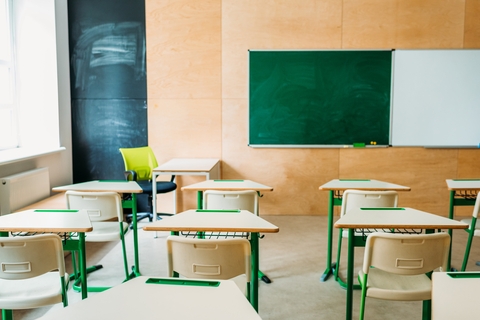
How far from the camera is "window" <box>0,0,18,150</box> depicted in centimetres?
531

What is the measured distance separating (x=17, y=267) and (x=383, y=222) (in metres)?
1.99

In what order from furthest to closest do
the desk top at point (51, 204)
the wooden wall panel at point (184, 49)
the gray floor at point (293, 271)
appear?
the wooden wall panel at point (184, 49) → the desk top at point (51, 204) → the gray floor at point (293, 271)

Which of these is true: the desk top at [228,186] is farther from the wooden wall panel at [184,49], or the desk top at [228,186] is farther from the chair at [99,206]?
the wooden wall panel at [184,49]

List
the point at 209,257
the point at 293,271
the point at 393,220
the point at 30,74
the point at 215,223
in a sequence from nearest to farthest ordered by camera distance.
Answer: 1. the point at 209,257
2. the point at 215,223
3. the point at 393,220
4. the point at 293,271
5. the point at 30,74

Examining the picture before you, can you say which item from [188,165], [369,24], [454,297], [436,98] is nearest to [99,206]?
[188,165]

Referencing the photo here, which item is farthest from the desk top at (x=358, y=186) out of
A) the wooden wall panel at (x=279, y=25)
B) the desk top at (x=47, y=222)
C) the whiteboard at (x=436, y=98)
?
the wooden wall panel at (x=279, y=25)

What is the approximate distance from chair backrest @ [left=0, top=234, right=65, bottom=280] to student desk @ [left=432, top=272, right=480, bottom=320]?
1.68 metres

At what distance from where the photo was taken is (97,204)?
11.6ft

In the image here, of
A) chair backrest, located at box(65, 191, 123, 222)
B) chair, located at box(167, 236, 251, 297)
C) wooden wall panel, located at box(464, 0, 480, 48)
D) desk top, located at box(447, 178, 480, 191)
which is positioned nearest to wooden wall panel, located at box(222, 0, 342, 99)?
wooden wall panel, located at box(464, 0, 480, 48)

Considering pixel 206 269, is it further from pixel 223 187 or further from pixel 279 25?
pixel 279 25

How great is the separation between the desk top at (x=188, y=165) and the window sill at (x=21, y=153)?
1302mm

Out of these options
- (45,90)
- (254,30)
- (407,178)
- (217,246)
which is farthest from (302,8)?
(217,246)

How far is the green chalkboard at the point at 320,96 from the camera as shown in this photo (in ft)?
19.8

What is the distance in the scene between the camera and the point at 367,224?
262 centimetres
